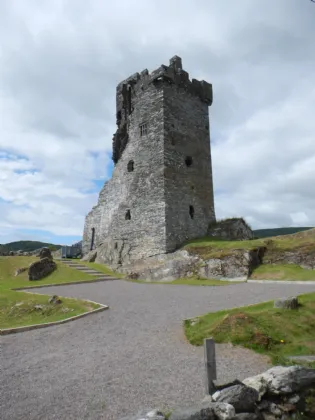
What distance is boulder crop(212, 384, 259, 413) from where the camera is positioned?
579cm

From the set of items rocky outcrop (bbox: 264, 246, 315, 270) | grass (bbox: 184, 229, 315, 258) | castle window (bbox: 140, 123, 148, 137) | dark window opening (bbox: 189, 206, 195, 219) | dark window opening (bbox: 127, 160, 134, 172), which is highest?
castle window (bbox: 140, 123, 148, 137)

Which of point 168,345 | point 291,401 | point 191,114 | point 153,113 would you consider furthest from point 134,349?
point 191,114

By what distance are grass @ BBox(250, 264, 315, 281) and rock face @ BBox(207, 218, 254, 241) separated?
912 cm

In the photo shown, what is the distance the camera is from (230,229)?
31.6 meters

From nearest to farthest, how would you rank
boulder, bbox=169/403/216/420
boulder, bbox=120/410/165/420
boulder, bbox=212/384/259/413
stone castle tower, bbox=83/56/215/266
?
boulder, bbox=120/410/165/420
boulder, bbox=169/403/216/420
boulder, bbox=212/384/259/413
stone castle tower, bbox=83/56/215/266

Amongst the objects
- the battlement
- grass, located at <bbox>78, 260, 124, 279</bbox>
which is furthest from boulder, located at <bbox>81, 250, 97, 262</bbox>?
the battlement

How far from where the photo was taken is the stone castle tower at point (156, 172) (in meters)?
28.6

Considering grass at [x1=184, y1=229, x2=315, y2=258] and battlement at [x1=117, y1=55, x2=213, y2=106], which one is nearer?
grass at [x1=184, y1=229, x2=315, y2=258]

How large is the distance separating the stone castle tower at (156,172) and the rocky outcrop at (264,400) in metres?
20.6

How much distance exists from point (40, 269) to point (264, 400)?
811 inches

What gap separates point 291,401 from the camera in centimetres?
626

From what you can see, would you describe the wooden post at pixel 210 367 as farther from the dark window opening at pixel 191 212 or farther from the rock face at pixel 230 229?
the rock face at pixel 230 229

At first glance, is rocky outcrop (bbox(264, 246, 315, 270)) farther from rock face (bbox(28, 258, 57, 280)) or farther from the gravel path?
rock face (bbox(28, 258, 57, 280))

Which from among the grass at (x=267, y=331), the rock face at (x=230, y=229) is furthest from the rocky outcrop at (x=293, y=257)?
the grass at (x=267, y=331)
